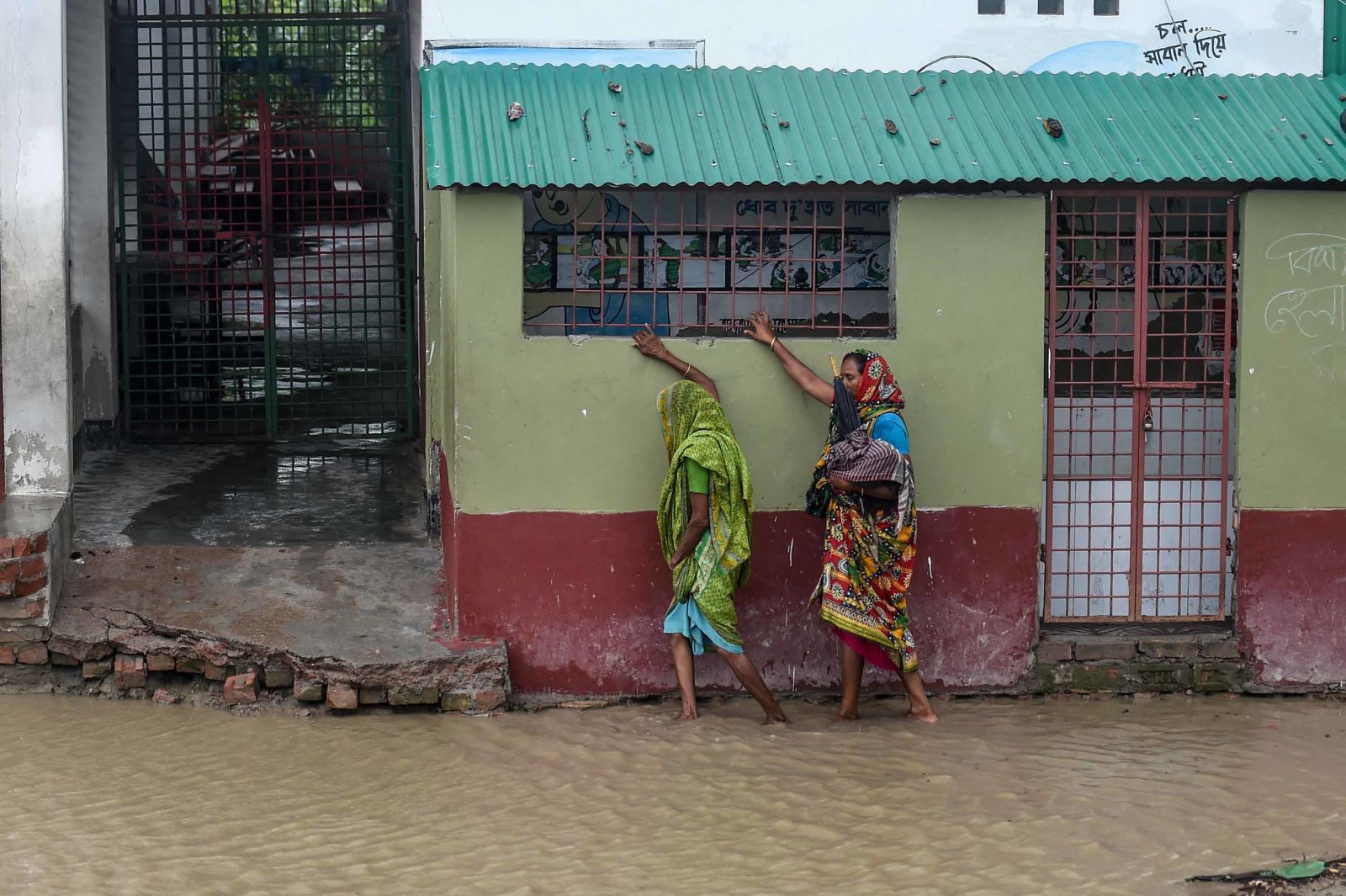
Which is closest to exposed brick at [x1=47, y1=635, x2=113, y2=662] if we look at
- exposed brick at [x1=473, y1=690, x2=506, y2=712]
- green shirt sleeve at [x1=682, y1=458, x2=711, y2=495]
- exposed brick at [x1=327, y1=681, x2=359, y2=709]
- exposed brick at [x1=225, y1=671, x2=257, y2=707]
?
exposed brick at [x1=225, y1=671, x2=257, y2=707]

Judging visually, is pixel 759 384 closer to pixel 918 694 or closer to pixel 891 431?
pixel 891 431

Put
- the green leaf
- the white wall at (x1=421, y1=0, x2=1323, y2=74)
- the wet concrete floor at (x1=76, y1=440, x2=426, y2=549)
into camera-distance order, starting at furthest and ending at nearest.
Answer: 1. the wet concrete floor at (x1=76, y1=440, x2=426, y2=549)
2. the white wall at (x1=421, y1=0, x2=1323, y2=74)
3. the green leaf

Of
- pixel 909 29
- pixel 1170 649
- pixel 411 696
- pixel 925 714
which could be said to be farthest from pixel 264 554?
pixel 1170 649

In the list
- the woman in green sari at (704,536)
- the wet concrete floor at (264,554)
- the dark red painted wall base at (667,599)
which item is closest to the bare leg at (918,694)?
the dark red painted wall base at (667,599)

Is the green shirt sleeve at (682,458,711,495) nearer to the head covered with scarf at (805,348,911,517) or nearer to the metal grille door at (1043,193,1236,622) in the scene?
the head covered with scarf at (805,348,911,517)

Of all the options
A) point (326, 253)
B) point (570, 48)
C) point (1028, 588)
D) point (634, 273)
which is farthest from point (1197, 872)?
point (326, 253)

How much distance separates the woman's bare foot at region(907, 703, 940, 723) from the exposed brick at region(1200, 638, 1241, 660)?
1.44 meters

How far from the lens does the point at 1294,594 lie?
6.86 meters

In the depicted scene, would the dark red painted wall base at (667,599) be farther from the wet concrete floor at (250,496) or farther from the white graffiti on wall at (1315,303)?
the wet concrete floor at (250,496)

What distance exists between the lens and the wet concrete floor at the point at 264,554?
6.62 meters

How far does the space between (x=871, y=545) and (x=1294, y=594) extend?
7.20 ft

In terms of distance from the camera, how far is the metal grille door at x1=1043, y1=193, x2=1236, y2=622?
683 centimetres

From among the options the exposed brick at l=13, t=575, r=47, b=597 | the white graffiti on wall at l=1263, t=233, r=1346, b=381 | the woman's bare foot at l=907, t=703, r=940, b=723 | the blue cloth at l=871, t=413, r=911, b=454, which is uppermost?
the white graffiti on wall at l=1263, t=233, r=1346, b=381

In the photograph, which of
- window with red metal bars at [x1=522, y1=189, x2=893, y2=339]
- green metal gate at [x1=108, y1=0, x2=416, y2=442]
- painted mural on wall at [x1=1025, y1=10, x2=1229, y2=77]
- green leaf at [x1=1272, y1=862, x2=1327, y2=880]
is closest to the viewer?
green leaf at [x1=1272, y1=862, x2=1327, y2=880]
